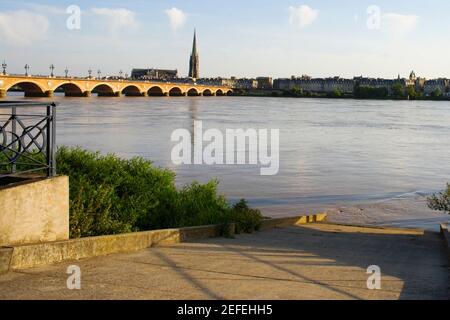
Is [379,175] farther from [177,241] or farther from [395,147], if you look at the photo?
[177,241]

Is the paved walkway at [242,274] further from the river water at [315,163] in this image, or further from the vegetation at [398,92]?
the vegetation at [398,92]

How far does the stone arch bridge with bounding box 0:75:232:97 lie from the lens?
7625cm

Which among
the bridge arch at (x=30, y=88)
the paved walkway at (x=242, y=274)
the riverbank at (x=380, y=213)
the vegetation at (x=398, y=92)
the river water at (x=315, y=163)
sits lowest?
the riverbank at (x=380, y=213)

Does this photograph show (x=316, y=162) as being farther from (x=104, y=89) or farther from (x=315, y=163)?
(x=104, y=89)

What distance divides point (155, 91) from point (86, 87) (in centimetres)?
3919

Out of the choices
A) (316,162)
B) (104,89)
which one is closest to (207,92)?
(104,89)

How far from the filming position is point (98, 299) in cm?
465

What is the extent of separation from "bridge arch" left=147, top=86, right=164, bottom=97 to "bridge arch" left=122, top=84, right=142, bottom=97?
5.27 metres

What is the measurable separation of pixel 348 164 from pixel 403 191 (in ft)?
21.4

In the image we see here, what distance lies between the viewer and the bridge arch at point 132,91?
4718 inches

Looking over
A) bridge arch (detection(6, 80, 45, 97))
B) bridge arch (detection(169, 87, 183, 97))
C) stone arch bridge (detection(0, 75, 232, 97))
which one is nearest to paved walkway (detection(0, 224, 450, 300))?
stone arch bridge (detection(0, 75, 232, 97))

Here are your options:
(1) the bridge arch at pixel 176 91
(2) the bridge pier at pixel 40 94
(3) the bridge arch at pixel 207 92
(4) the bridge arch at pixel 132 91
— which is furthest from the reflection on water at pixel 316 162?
Result: (3) the bridge arch at pixel 207 92

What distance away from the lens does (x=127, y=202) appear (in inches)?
341
